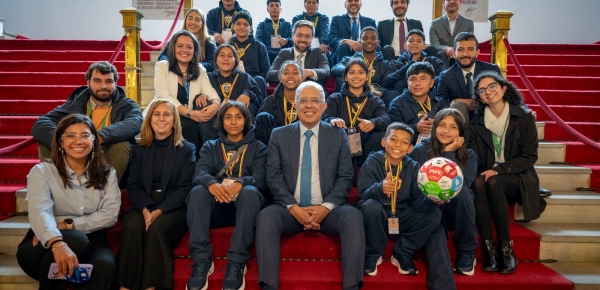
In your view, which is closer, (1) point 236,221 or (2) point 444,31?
(1) point 236,221

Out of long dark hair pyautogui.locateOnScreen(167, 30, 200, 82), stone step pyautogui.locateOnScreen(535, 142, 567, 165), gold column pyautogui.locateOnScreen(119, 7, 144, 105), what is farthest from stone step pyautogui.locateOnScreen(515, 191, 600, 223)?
gold column pyautogui.locateOnScreen(119, 7, 144, 105)

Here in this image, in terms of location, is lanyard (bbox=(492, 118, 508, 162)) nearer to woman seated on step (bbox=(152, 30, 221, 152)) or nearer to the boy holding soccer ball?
the boy holding soccer ball

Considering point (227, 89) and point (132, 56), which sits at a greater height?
point (132, 56)

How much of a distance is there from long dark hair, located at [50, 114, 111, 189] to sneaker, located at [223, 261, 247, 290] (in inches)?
33.1

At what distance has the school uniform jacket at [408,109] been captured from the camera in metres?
3.72

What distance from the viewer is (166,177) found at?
3.01 m

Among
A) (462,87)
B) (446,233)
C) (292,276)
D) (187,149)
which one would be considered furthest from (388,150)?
(462,87)

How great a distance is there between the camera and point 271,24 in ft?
19.6

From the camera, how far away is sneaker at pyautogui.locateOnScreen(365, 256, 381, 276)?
9.03 feet

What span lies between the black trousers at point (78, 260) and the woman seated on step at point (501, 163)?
6.89 feet

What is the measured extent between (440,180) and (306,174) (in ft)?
2.82

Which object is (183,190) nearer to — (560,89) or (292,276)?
(292,276)

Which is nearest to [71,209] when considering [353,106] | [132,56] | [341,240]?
[341,240]

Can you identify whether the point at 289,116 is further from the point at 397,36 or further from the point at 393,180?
the point at 397,36
